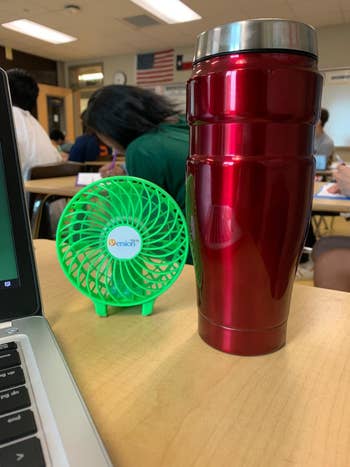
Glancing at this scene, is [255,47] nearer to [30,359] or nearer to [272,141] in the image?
[272,141]

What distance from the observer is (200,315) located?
1.19 feet

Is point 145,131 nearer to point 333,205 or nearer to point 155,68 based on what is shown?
point 333,205

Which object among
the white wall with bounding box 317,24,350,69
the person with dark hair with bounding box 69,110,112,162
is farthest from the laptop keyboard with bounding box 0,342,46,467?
the white wall with bounding box 317,24,350,69

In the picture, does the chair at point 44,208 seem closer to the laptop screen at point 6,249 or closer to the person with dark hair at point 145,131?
the person with dark hair at point 145,131

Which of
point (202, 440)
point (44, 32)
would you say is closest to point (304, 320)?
point (202, 440)

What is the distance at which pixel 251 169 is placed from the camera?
11.5 inches

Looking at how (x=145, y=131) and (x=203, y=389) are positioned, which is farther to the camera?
(x=145, y=131)

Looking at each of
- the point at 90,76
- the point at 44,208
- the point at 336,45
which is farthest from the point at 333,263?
the point at 90,76

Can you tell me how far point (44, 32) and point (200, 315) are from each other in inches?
225

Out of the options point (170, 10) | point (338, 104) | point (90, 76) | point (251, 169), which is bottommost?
point (251, 169)

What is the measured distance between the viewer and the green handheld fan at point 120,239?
15.1 inches

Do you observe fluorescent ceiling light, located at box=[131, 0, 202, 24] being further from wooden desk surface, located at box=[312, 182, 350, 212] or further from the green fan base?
the green fan base

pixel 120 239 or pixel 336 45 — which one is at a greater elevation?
pixel 336 45

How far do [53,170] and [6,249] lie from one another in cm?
192
